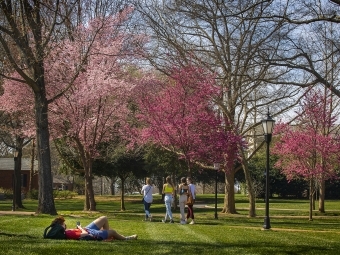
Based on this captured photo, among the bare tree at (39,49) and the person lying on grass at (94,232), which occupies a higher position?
the bare tree at (39,49)

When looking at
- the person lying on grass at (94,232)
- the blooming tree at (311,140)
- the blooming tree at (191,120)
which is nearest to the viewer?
the person lying on grass at (94,232)

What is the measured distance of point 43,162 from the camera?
1984 centimetres

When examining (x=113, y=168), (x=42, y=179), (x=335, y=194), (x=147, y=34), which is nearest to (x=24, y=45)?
(x=42, y=179)

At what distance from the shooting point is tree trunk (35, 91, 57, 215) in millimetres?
19609

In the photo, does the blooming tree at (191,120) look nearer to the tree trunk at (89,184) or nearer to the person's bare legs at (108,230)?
the tree trunk at (89,184)

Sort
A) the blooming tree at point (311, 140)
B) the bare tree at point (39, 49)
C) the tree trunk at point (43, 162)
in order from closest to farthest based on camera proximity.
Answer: the bare tree at point (39, 49), the tree trunk at point (43, 162), the blooming tree at point (311, 140)

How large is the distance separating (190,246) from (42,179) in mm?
11182

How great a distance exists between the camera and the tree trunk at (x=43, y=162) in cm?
1961

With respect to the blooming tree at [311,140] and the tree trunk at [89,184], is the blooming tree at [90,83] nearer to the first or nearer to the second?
the tree trunk at [89,184]

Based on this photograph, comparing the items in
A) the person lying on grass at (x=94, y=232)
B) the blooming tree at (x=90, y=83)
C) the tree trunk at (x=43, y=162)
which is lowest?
the person lying on grass at (x=94, y=232)

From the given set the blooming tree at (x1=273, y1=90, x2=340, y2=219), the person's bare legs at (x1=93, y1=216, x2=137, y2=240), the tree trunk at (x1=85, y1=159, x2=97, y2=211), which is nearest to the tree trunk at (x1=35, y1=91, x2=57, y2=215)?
the tree trunk at (x1=85, y1=159, x2=97, y2=211)

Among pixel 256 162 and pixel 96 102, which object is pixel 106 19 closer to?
pixel 96 102

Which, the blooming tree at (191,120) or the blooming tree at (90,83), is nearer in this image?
the blooming tree at (191,120)

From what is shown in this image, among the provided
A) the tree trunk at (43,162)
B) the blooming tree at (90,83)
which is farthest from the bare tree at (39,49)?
the blooming tree at (90,83)
